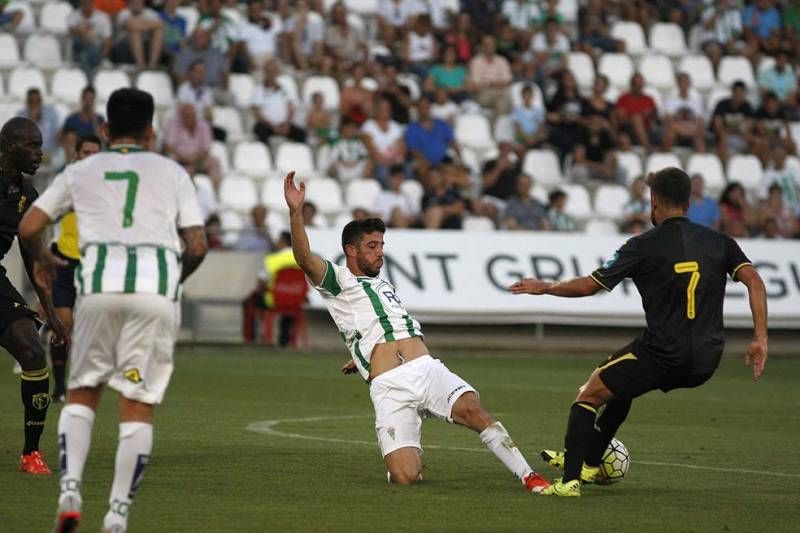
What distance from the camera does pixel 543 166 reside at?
2753 cm

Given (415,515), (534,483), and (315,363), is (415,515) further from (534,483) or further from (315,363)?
(315,363)

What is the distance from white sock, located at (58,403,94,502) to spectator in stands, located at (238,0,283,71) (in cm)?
1975

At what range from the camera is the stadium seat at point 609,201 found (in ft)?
89.4

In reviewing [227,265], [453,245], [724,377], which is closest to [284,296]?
[227,265]

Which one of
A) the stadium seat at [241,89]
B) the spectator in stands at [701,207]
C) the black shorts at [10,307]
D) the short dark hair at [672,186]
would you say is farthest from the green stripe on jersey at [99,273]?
the spectator in stands at [701,207]

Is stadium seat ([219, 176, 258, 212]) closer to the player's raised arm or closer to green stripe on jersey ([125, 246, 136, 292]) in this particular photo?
the player's raised arm

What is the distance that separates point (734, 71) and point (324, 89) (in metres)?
8.63

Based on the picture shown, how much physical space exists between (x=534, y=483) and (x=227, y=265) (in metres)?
14.9

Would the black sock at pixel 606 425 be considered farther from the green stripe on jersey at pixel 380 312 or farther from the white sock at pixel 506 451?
the green stripe on jersey at pixel 380 312

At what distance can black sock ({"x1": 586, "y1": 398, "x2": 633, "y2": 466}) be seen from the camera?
9.59 meters

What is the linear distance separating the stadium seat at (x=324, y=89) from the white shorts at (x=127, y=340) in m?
19.7

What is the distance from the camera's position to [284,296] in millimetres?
23359

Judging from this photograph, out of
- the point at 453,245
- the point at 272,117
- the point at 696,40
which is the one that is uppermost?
the point at 696,40

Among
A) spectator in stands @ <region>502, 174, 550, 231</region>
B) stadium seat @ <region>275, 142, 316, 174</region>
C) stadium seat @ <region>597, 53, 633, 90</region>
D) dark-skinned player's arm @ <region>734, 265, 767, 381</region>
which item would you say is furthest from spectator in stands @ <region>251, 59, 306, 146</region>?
dark-skinned player's arm @ <region>734, 265, 767, 381</region>
